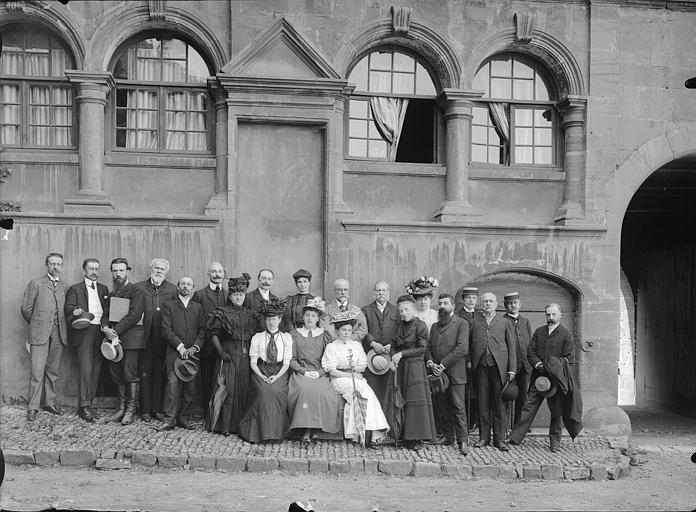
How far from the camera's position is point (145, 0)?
12.3 m

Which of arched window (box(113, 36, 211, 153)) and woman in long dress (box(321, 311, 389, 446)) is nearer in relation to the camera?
woman in long dress (box(321, 311, 389, 446))

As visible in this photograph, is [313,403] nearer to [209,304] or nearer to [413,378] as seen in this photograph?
[413,378]

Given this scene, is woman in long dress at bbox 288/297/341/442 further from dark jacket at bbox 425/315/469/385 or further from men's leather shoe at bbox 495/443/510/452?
men's leather shoe at bbox 495/443/510/452

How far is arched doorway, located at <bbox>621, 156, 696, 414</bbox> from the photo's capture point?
16406 mm

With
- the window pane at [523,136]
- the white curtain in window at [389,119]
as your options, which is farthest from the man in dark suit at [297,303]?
Answer: the window pane at [523,136]

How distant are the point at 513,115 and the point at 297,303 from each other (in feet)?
16.4

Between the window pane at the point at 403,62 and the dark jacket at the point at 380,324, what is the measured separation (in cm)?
416

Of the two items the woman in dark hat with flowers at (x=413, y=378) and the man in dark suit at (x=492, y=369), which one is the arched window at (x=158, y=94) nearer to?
the woman in dark hat with flowers at (x=413, y=378)

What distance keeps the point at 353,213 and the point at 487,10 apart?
3825 millimetres

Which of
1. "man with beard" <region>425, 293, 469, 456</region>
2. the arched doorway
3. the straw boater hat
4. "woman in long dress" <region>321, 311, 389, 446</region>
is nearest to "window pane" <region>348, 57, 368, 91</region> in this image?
"man with beard" <region>425, 293, 469, 456</region>

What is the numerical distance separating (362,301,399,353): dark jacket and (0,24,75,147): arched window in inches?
208

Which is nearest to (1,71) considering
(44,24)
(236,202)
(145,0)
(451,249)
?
(44,24)

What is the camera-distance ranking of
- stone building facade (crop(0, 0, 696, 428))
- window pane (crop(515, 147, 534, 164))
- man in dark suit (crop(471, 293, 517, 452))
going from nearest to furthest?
man in dark suit (crop(471, 293, 517, 452)) < stone building facade (crop(0, 0, 696, 428)) < window pane (crop(515, 147, 534, 164))

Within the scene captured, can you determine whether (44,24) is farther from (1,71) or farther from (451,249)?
(451,249)
